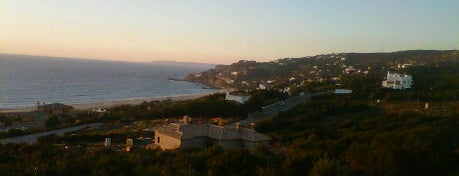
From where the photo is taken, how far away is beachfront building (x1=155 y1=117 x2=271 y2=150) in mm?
18906

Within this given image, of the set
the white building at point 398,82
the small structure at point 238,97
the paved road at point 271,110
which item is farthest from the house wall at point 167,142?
the white building at point 398,82

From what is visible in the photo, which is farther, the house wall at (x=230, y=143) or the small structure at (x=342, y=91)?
the small structure at (x=342, y=91)

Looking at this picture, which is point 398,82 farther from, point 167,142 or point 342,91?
point 167,142

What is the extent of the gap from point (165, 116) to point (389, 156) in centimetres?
2544

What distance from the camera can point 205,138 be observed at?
19.4 meters

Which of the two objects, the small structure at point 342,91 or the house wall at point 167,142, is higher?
the small structure at point 342,91

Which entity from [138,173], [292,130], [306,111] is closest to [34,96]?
[306,111]

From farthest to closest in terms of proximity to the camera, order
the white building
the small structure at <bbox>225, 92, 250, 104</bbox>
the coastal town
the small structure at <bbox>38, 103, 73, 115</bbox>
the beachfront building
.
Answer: the white building < the small structure at <bbox>38, 103, 73, 115</bbox> < the small structure at <bbox>225, 92, 250, 104</bbox> < the beachfront building < the coastal town

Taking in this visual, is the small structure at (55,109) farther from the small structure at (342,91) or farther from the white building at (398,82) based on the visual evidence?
the white building at (398,82)

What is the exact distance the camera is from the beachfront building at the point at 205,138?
18906 millimetres

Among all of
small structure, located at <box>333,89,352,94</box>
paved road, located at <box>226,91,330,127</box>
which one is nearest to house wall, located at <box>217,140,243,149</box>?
paved road, located at <box>226,91,330,127</box>

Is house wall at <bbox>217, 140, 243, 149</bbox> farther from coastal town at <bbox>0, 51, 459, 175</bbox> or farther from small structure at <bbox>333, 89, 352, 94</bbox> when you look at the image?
small structure at <bbox>333, 89, 352, 94</bbox>

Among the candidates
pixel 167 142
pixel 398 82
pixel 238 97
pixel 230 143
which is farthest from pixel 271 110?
pixel 167 142

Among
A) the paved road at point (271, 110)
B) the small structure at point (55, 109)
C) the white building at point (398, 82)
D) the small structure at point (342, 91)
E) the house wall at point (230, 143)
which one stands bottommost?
the small structure at point (55, 109)
